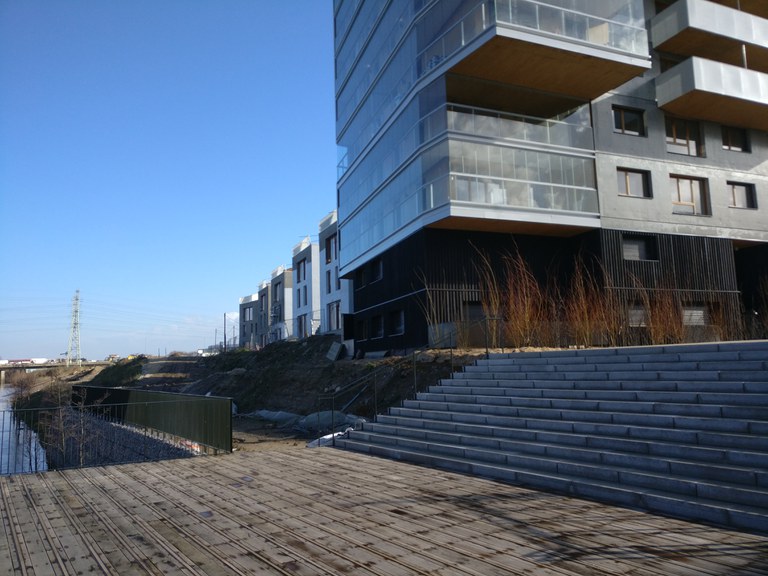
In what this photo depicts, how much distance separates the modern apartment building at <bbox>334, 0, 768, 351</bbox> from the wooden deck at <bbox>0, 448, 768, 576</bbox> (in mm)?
11896

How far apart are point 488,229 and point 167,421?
12.1 metres

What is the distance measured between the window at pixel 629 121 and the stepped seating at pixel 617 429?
44.9 feet

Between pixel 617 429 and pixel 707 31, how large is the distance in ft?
65.7

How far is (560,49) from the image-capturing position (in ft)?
60.4

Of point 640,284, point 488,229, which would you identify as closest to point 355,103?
point 488,229

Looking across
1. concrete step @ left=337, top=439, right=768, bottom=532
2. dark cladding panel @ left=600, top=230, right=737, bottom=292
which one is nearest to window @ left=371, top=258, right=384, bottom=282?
dark cladding panel @ left=600, top=230, right=737, bottom=292

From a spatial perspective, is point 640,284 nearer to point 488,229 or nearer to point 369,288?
point 488,229

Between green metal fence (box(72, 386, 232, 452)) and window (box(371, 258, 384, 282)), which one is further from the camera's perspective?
window (box(371, 258, 384, 282))

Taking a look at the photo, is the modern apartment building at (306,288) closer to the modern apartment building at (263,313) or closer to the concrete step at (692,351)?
the modern apartment building at (263,313)

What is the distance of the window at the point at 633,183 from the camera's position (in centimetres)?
A: 2141

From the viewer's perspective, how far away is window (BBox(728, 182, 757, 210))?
23.3 m

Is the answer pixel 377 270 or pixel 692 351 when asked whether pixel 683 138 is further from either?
pixel 692 351

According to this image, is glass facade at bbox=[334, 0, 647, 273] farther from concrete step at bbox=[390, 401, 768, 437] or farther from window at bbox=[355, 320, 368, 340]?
concrete step at bbox=[390, 401, 768, 437]

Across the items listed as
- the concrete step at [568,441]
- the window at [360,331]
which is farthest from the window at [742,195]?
the concrete step at [568,441]
